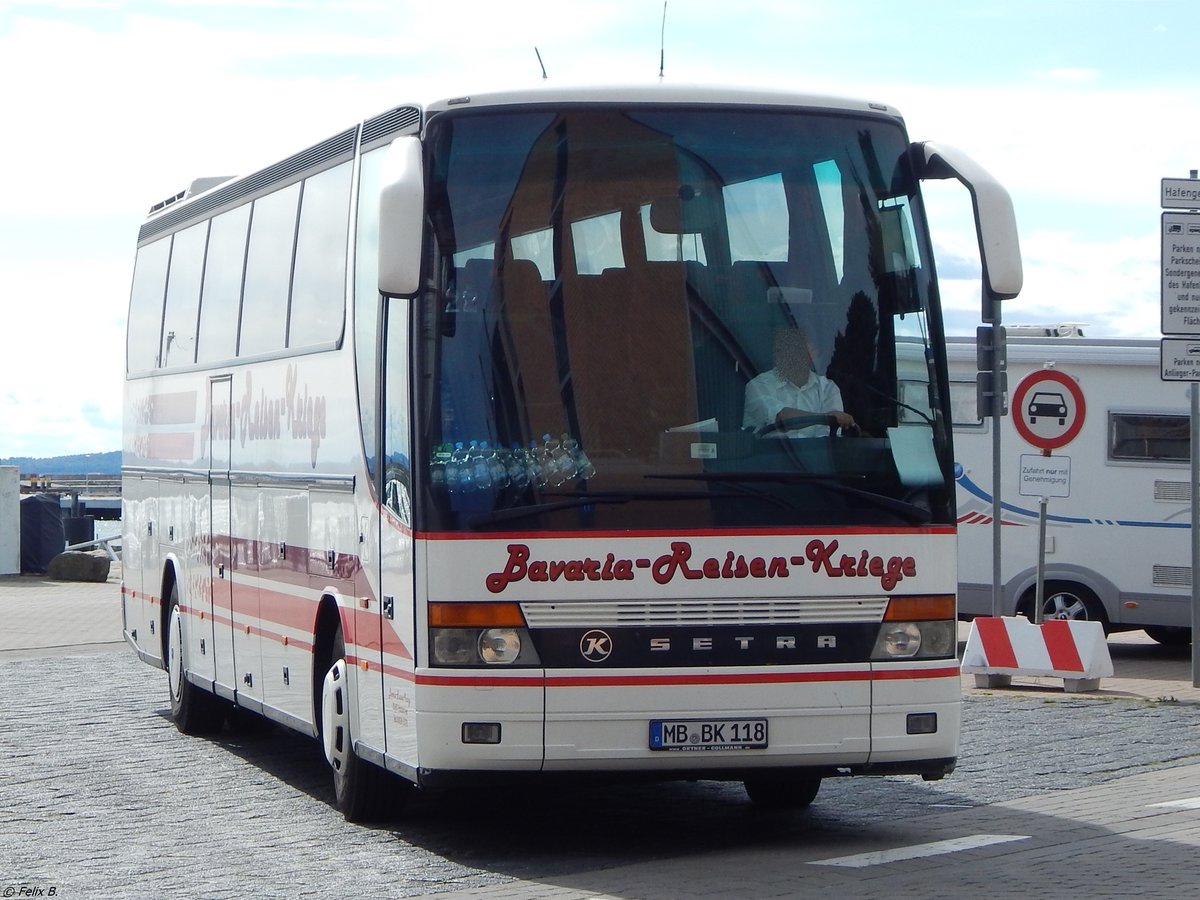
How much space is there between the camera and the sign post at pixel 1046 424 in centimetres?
1680

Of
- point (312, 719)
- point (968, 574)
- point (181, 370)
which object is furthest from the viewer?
point (968, 574)

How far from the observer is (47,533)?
116 feet

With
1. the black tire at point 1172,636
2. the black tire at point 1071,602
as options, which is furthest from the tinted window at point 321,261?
the black tire at point 1172,636

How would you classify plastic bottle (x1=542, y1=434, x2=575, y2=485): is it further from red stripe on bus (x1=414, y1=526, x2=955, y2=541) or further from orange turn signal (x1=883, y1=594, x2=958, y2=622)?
orange turn signal (x1=883, y1=594, x2=958, y2=622)

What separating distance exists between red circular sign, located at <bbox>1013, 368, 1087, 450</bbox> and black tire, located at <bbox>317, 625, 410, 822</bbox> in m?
8.08

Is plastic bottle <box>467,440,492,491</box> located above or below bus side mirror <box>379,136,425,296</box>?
below

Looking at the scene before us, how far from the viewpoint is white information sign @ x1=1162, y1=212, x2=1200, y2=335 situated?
1642 cm

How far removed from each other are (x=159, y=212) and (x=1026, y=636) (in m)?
7.75

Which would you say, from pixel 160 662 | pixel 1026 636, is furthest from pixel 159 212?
pixel 1026 636

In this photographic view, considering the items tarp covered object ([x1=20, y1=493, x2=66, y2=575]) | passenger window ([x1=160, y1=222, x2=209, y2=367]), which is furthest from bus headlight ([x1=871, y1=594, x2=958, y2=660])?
tarp covered object ([x1=20, y1=493, x2=66, y2=575])

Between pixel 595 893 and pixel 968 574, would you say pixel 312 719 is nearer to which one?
pixel 595 893

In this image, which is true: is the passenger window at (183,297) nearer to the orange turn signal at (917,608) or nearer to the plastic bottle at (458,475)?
the plastic bottle at (458,475)

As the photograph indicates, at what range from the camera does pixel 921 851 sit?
29.9ft

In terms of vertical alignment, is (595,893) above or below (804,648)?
below
